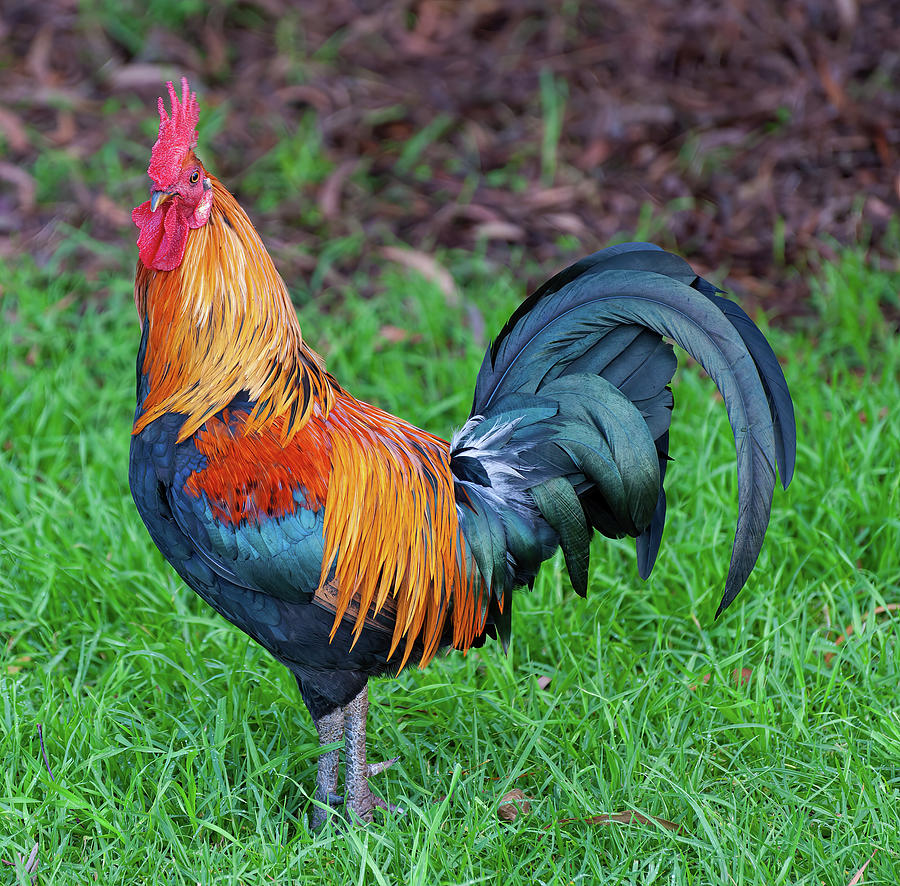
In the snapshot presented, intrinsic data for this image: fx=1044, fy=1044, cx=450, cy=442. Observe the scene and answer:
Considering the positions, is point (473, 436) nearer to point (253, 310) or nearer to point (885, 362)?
point (253, 310)

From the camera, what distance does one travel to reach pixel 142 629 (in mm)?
3732

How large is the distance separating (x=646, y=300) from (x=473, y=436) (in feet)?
2.07

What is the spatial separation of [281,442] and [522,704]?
4.58 feet

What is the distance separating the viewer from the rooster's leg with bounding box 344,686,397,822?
3.10 meters

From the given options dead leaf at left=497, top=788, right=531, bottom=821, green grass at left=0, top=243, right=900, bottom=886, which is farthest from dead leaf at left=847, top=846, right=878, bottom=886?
dead leaf at left=497, top=788, right=531, bottom=821

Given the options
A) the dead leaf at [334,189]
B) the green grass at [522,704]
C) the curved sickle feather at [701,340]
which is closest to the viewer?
the curved sickle feather at [701,340]

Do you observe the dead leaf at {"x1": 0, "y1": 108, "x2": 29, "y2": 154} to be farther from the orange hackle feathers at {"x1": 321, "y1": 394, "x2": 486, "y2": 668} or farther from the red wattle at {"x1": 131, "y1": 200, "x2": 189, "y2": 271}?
the orange hackle feathers at {"x1": 321, "y1": 394, "x2": 486, "y2": 668}

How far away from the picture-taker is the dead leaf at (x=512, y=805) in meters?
3.16

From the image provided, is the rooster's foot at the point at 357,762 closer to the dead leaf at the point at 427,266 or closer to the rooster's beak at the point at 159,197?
the rooster's beak at the point at 159,197

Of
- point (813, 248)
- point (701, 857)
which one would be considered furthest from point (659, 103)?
point (701, 857)

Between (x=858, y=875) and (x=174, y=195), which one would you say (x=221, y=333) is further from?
(x=858, y=875)

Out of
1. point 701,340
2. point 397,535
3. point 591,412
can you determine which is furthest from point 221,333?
point 701,340

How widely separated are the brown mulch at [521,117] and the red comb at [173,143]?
9.76 feet

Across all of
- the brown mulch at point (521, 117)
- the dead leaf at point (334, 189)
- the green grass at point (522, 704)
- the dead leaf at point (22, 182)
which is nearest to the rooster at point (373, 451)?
the green grass at point (522, 704)
